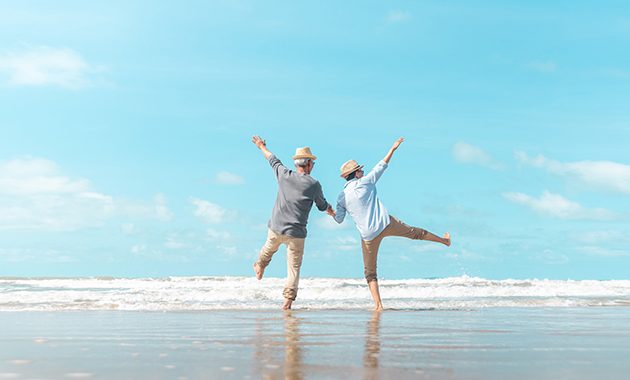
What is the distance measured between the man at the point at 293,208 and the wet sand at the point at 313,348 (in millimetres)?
1991

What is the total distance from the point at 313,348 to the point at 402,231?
209 inches

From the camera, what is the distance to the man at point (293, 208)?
29.9 ft

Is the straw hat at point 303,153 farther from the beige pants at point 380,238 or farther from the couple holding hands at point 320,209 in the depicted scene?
the beige pants at point 380,238

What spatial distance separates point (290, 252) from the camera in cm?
933

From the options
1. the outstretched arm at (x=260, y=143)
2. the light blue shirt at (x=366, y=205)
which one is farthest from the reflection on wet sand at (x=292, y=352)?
the outstretched arm at (x=260, y=143)

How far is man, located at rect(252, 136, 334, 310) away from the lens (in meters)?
9.10

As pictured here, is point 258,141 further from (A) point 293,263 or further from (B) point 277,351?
(B) point 277,351

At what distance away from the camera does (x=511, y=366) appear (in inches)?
144

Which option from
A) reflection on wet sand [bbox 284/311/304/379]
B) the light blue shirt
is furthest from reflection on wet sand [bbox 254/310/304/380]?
the light blue shirt

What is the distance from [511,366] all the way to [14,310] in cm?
798

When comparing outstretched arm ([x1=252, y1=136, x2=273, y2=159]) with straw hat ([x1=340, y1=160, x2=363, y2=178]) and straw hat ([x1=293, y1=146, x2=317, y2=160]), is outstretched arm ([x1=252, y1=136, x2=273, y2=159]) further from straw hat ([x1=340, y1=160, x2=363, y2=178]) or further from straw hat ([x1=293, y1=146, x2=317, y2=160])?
straw hat ([x1=340, y1=160, x2=363, y2=178])

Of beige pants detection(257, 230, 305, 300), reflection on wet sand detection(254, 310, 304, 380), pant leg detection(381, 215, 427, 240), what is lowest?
reflection on wet sand detection(254, 310, 304, 380)

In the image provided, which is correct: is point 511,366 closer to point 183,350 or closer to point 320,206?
point 183,350

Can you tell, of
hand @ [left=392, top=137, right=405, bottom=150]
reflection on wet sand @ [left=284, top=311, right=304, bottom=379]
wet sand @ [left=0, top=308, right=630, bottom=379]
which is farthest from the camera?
hand @ [left=392, top=137, right=405, bottom=150]
